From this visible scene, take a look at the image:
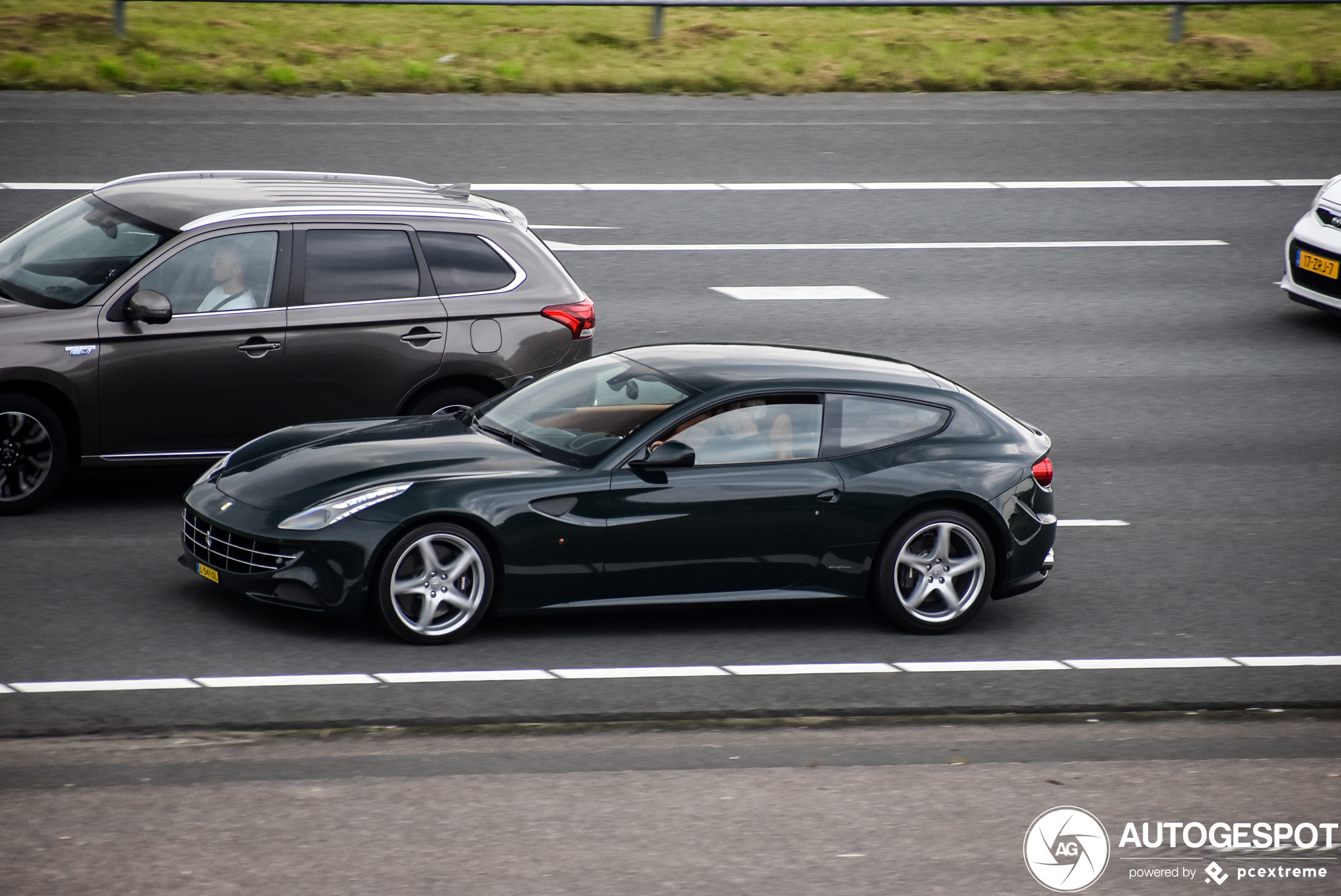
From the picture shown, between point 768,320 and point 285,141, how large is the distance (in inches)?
256

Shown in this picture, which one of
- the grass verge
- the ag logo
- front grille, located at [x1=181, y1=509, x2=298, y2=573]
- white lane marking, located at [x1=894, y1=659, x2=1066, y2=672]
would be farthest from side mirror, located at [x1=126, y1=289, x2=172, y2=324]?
the grass verge

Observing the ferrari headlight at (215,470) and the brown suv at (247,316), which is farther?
the brown suv at (247,316)

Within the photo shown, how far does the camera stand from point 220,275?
1018 centimetres

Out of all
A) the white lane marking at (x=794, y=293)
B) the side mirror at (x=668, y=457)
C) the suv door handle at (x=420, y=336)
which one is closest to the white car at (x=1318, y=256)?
the white lane marking at (x=794, y=293)

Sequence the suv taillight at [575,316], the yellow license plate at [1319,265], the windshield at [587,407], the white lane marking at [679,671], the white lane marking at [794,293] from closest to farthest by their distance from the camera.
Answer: the white lane marking at [679,671]
the windshield at [587,407]
the suv taillight at [575,316]
the yellow license plate at [1319,265]
the white lane marking at [794,293]

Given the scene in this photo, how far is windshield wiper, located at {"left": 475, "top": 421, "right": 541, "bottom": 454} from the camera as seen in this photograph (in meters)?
8.81

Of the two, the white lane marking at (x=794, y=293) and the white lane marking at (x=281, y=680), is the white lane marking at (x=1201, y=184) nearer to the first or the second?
the white lane marking at (x=794, y=293)

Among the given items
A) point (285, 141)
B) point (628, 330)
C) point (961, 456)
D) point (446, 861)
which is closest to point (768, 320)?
point (628, 330)

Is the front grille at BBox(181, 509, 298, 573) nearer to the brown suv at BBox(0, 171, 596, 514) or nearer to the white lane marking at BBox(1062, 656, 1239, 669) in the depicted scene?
the brown suv at BBox(0, 171, 596, 514)

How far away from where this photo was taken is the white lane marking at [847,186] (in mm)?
16906

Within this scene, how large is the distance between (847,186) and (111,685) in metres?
12.2

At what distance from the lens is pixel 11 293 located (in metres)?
10.1

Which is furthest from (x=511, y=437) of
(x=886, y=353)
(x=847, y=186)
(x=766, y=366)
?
(x=847, y=186)

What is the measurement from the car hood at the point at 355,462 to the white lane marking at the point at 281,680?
85 cm
